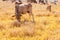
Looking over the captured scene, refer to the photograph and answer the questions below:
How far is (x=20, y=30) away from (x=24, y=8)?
3071 millimetres

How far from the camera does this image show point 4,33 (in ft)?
31.6

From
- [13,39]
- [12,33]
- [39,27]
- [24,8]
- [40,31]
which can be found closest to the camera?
[13,39]

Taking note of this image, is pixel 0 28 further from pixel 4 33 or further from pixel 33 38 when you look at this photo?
pixel 33 38

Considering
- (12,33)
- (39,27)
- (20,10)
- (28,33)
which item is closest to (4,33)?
(12,33)

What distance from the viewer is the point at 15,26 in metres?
11.3

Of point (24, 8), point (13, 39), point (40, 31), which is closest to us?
point (13, 39)

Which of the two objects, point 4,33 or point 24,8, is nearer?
point 4,33

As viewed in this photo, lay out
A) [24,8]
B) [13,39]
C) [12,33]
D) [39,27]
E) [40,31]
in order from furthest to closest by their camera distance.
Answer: [24,8], [39,27], [40,31], [12,33], [13,39]

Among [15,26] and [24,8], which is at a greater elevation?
[24,8]

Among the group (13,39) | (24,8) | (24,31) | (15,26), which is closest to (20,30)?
(24,31)

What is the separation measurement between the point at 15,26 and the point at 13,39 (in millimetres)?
2651

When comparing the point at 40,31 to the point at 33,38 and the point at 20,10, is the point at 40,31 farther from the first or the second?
the point at 20,10

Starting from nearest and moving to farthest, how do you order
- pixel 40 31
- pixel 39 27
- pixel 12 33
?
pixel 12 33 → pixel 40 31 → pixel 39 27

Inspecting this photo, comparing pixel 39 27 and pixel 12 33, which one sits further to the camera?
pixel 39 27
